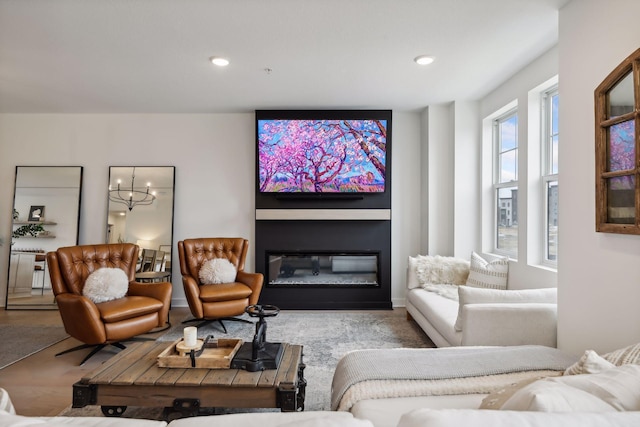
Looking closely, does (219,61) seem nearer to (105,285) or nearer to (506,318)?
(105,285)

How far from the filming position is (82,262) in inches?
131

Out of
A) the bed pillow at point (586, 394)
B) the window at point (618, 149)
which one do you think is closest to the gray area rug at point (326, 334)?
the bed pillow at point (586, 394)

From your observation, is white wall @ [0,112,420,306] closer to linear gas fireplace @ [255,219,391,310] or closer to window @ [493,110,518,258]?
linear gas fireplace @ [255,219,391,310]

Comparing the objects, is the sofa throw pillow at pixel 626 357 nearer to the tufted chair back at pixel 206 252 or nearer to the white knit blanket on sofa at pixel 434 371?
the white knit blanket on sofa at pixel 434 371

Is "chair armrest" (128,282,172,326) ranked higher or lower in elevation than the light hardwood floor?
higher

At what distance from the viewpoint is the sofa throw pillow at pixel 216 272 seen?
3939 millimetres

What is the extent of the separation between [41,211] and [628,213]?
5.96 meters

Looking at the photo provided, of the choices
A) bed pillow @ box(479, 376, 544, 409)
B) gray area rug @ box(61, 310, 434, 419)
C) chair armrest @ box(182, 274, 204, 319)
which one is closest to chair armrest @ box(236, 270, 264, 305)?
gray area rug @ box(61, 310, 434, 419)

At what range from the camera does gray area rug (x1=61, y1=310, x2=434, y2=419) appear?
2789mm

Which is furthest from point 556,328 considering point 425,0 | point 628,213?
point 425,0

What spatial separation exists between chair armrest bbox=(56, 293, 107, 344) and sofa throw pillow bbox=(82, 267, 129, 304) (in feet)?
0.53

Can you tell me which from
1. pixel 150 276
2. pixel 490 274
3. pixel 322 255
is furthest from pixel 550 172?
pixel 150 276

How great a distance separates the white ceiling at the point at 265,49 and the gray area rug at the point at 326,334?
2.50m

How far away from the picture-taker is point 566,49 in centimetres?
225
